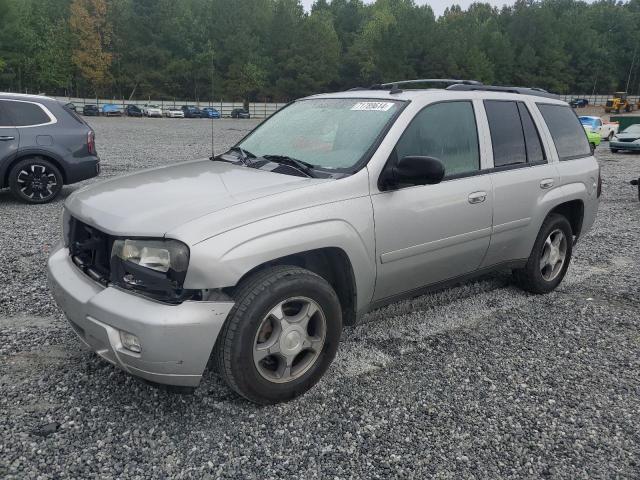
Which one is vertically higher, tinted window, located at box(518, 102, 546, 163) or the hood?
tinted window, located at box(518, 102, 546, 163)

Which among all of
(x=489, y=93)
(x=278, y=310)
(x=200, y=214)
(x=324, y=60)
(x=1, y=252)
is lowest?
(x=1, y=252)

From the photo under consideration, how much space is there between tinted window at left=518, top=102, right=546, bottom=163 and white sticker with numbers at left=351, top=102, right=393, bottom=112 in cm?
144

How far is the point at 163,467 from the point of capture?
2566mm

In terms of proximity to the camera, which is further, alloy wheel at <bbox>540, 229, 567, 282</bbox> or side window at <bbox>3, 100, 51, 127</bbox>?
side window at <bbox>3, 100, 51, 127</bbox>

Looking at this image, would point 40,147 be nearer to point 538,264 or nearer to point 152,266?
point 152,266

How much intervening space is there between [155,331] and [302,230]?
0.93 metres

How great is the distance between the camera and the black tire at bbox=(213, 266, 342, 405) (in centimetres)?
275

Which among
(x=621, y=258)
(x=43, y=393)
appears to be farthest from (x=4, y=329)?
(x=621, y=258)

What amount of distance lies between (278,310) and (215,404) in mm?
698

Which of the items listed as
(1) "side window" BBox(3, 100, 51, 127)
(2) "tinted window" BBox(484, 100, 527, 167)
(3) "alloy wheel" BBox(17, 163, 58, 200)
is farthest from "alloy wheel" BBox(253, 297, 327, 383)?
(1) "side window" BBox(3, 100, 51, 127)

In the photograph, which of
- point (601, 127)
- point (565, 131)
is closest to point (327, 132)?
point (565, 131)

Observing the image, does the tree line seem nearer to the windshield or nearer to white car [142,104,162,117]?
white car [142,104,162,117]

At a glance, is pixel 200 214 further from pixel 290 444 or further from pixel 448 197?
pixel 448 197

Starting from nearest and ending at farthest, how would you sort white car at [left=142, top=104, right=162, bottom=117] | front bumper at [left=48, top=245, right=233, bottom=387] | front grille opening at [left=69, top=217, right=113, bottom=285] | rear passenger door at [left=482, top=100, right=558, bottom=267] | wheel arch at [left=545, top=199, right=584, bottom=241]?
front bumper at [left=48, top=245, right=233, bottom=387] < front grille opening at [left=69, top=217, right=113, bottom=285] < rear passenger door at [left=482, top=100, right=558, bottom=267] < wheel arch at [left=545, top=199, right=584, bottom=241] < white car at [left=142, top=104, right=162, bottom=117]
